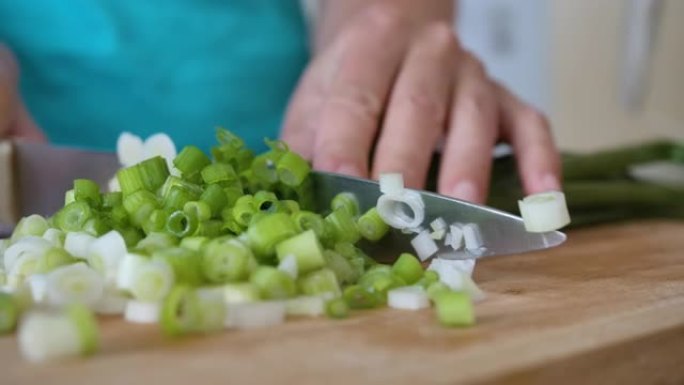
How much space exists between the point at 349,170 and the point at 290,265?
362 millimetres

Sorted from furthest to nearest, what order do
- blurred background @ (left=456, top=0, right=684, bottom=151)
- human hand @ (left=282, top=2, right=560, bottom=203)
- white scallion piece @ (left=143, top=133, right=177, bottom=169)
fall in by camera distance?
blurred background @ (left=456, top=0, right=684, bottom=151)
human hand @ (left=282, top=2, right=560, bottom=203)
white scallion piece @ (left=143, top=133, right=177, bottom=169)

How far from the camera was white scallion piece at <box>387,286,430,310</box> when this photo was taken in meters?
0.84

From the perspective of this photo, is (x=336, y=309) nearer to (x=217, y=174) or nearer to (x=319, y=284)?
(x=319, y=284)

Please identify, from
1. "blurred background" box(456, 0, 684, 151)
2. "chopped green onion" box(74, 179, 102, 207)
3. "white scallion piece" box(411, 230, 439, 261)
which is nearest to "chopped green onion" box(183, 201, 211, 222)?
"chopped green onion" box(74, 179, 102, 207)

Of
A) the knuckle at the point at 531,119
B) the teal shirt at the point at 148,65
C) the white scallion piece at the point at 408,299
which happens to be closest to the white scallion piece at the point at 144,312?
the white scallion piece at the point at 408,299

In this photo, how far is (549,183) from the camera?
50.6 inches

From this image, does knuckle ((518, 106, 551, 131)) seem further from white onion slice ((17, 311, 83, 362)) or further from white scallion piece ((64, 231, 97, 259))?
white onion slice ((17, 311, 83, 362))

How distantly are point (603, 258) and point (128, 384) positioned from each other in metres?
0.67

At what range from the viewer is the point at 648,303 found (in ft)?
2.82

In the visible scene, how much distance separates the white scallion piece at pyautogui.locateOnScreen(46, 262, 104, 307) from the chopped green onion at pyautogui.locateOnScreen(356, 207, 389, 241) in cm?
30

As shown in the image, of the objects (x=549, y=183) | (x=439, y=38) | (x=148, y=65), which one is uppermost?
(x=148, y=65)

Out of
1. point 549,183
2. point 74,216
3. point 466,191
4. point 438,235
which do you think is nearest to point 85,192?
point 74,216

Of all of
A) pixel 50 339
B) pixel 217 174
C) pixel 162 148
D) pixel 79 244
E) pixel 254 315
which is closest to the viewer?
pixel 50 339

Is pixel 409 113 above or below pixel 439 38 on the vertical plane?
below
